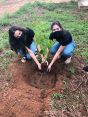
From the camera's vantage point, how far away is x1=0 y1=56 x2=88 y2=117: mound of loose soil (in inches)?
176

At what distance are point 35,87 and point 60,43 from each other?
3.04ft

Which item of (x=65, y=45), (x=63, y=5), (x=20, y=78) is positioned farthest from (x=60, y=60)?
(x=63, y=5)

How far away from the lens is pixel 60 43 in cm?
538

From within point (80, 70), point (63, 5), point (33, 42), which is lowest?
point (63, 5)

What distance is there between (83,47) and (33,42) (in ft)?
4.49

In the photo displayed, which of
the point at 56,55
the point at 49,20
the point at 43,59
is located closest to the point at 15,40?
the point at 43,59

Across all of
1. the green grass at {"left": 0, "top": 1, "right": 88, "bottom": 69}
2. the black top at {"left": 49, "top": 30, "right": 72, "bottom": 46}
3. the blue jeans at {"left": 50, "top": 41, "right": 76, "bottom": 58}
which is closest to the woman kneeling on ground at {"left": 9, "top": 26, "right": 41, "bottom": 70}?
the green grass at {"left": 0, "top": 1, "right": 88, "bottom": 69}

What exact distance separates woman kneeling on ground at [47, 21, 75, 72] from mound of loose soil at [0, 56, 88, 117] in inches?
7.0

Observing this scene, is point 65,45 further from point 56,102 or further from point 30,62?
point 56,102

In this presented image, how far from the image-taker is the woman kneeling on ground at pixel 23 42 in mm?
5170

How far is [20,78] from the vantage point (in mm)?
5191

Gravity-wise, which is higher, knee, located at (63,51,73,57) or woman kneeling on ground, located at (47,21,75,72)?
woman kneeling on ground, located at (47,21,75,72)

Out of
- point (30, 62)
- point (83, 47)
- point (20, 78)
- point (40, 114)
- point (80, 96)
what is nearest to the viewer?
point (40, 114)

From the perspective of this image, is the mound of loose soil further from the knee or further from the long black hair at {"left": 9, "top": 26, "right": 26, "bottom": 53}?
the long black hair at {"left": 9, "top": 26, "right": 26, "bottom": 53}
